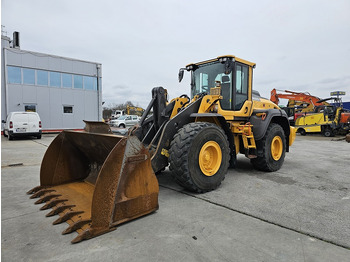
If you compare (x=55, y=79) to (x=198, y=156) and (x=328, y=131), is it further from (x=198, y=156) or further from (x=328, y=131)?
(x=328, y=131)

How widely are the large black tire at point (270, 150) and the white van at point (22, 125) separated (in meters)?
13.7

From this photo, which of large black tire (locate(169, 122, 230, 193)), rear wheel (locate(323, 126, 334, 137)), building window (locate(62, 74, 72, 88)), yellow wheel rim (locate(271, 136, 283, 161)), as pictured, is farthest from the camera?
building window (locate(62, 74, 72, 88))

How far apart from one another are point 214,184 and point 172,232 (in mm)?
1618

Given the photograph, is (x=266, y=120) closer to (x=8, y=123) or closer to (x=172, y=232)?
(x=172, y=232)

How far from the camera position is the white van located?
1369cm

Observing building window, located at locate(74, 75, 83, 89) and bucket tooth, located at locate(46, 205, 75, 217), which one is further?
building window, located at locate(74, 75, 83, 89)

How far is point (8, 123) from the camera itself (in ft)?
45.8

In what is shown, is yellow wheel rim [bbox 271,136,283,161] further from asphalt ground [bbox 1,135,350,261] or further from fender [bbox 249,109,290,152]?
asphalt ground [bbox 1,135,350,261]

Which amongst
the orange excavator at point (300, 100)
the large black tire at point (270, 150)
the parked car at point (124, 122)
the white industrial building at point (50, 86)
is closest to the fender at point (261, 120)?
the large black tire at point (270, 150)

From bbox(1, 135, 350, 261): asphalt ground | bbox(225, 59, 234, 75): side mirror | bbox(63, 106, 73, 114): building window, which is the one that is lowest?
bbox(1, 135, 350, 261): asphalt ground

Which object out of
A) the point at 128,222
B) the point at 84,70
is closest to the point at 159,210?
the point at 128,222

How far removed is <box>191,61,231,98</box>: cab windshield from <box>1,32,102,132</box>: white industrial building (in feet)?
57.6

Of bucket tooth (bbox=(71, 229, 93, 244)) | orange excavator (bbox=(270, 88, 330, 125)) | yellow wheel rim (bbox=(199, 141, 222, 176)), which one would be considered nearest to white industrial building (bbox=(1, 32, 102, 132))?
orange excavator (bbox=(270, 88, 330, 125))

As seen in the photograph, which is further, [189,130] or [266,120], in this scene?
[266,120]
